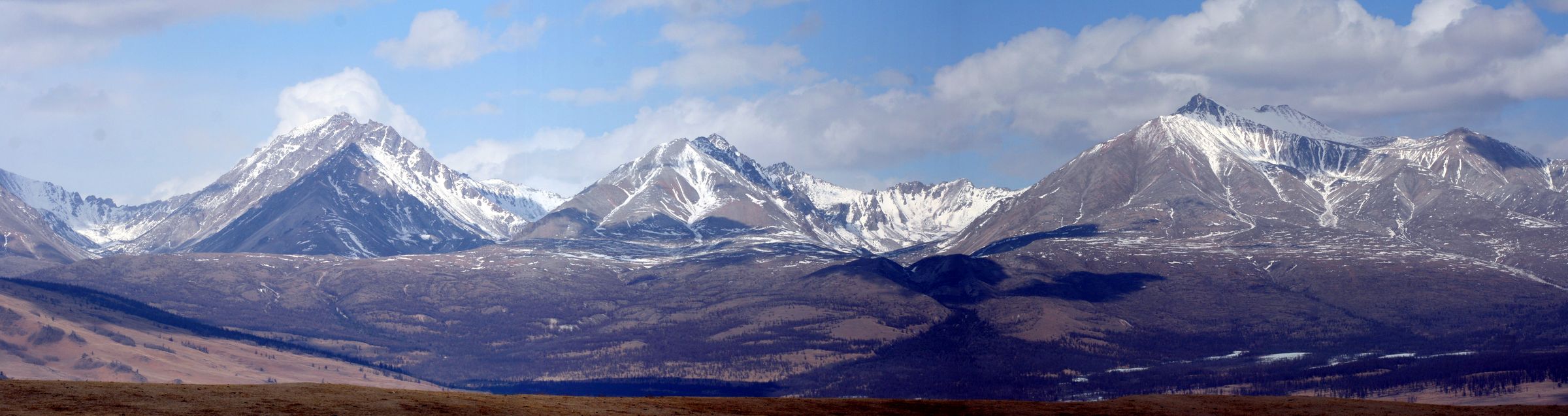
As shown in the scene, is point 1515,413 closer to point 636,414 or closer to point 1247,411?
Answer: point 1247,411

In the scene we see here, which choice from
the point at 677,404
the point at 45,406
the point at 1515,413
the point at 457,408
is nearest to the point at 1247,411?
the point at 1515,413

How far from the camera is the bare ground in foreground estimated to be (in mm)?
113625

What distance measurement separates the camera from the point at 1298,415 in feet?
459

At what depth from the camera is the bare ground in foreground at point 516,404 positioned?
114 m

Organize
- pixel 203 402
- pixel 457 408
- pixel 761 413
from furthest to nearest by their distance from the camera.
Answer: pixel 761 413
pixel 457 408
pixel 203 402

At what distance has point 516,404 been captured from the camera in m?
132

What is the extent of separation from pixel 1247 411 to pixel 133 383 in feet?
344

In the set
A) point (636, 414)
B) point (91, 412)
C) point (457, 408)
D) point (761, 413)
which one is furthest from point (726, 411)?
point (91, 412)

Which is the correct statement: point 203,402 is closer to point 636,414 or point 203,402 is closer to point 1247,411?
point 636,414

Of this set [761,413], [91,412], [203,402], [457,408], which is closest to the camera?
[91,412]

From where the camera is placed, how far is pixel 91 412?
10644 cm

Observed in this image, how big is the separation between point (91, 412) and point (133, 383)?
25134mm

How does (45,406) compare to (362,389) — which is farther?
(362,389)

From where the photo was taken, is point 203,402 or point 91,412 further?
point 203,402
